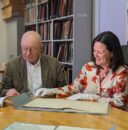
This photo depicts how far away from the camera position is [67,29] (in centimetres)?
405

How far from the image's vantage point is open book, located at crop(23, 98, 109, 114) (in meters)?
1.56

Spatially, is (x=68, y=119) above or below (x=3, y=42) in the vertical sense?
below

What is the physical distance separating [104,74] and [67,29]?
77.9 inches

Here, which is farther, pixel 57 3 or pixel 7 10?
pixel 7 10

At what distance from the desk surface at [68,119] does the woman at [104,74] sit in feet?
1.57

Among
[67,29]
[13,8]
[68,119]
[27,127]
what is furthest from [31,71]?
[13,8]

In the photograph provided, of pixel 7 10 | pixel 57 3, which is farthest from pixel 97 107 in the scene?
pixel 7 10

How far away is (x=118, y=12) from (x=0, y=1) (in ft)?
11.7

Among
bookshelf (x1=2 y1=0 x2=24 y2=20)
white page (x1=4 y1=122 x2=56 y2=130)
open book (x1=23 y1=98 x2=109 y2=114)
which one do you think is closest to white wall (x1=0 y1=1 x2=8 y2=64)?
bookshelf (x1=2 y1=0 x2=24 y2=20)

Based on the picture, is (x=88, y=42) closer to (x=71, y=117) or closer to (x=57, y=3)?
(x=57, y=3)

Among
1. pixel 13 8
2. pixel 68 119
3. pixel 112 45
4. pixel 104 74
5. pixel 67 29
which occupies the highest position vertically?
pixel 13 8

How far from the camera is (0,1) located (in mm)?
6176

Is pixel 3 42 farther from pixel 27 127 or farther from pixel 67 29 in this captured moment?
pixel 27 127

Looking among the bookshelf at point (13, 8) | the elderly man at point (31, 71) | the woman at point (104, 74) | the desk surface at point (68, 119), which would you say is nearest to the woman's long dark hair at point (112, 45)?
the woman at point (104, 74)
